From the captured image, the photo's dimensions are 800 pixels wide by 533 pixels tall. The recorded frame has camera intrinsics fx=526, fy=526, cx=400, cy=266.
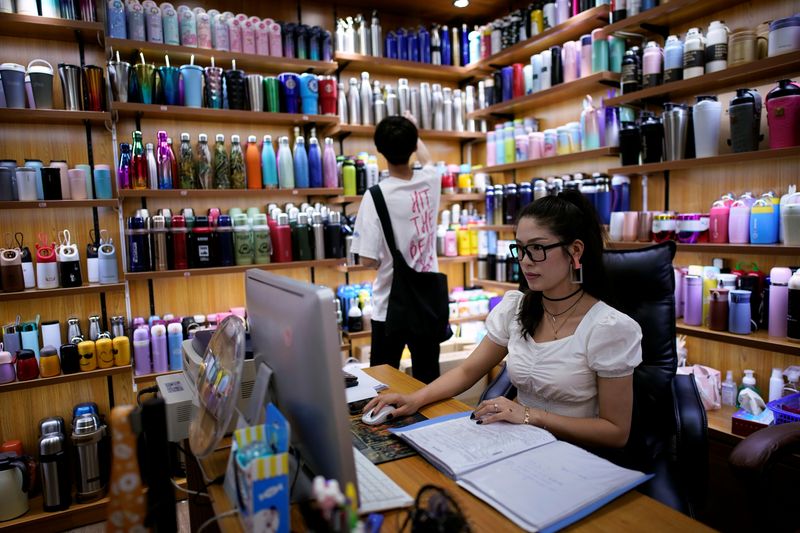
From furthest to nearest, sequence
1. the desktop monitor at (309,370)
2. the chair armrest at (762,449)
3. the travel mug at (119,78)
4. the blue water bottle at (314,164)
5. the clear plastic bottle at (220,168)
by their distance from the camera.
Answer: the blue water bottle at (314,164) → the clear plastic bottle at (220,168) → the travel mug at (119,78) → the chair armrest at (762,449) → the desktop monitor at (309,370)

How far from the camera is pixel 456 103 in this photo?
169 inches

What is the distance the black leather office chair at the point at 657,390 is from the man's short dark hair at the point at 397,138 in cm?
112

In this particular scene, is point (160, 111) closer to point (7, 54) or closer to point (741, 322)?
point (7, 54)

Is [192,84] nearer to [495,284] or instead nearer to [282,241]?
[282,241]

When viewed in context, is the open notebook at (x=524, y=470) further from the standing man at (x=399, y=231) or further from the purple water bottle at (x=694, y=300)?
the purple water bottle at (x=694, y=300)

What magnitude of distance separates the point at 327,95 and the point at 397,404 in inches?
105

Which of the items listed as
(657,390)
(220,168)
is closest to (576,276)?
(657,390)

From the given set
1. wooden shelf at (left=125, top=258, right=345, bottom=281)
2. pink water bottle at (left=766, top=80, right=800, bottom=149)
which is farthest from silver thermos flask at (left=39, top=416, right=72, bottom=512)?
pink water bottle at (left=766, top=80, right=800, bottom=149)

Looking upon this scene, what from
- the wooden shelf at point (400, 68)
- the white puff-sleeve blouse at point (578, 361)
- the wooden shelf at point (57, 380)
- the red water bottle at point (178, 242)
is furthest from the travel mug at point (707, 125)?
the wooden shelf at point (57, 380)

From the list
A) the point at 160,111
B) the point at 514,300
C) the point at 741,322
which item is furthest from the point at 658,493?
the point at 160,111

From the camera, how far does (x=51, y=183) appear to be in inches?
114

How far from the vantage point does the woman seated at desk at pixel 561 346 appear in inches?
54.3

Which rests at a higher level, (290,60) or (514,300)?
(290,60)

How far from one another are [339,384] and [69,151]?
3164mm
